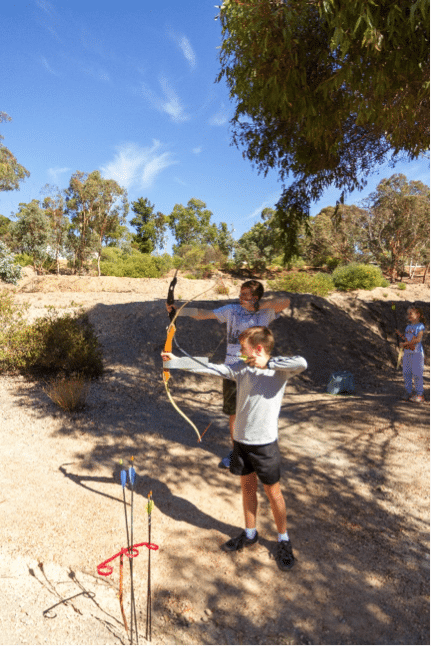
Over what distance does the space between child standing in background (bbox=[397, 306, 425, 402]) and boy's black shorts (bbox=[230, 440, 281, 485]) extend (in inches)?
160

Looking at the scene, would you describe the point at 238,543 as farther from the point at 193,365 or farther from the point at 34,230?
the point at 34,230

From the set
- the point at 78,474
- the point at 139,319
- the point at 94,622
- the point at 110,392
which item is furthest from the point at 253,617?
the point at 139,319

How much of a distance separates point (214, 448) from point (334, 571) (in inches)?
90.5

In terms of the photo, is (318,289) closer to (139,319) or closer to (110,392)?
(139,319)

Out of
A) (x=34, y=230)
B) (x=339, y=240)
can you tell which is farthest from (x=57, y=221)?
(x=339, y=240)

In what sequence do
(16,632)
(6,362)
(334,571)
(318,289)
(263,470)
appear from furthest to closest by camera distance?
1. (318,289)
2. (6,362)
3. (334,571)
4. (263,470)
5. (16,632)

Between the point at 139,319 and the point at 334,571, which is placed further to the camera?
the point at 139,319

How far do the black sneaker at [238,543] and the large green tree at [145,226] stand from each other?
36214 millimetres

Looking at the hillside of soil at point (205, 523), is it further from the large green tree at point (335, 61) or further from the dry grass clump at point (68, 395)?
the large green tree at point (335, 61)

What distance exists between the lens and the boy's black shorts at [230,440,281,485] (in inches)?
97.5

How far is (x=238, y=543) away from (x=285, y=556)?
1.24 ft

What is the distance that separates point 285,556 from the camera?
269 centimetres

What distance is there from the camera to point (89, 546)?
2910 mm

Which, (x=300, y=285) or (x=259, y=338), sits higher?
(x=300, y=285)
